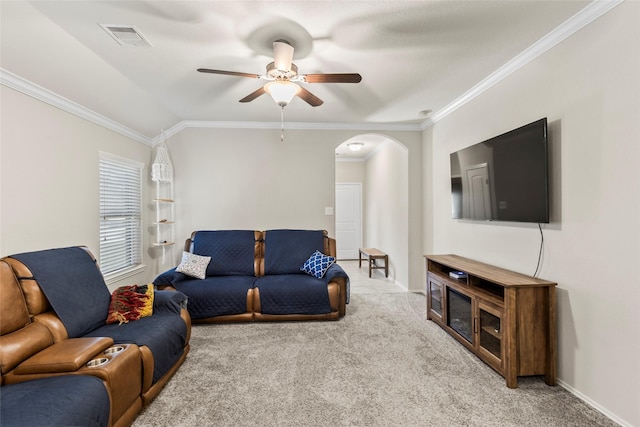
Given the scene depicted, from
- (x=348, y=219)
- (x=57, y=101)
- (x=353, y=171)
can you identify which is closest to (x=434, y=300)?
(x=57, y=101)

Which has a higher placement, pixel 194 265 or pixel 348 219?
pixel 348 219

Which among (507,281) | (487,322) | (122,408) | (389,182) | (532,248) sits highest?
(389,182)

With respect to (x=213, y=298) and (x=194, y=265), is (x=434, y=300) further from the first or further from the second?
(x=194, y=265)

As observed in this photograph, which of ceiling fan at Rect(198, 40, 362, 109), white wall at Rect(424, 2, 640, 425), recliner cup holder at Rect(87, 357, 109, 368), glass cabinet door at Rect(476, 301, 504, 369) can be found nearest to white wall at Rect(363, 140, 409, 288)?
glass cabinet door at Rect(476, 301, 504, 369)

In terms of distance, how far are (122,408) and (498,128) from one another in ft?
12.1

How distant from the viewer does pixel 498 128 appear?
3.01 metres

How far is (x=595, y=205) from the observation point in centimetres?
205

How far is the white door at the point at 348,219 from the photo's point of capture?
8.03 meters

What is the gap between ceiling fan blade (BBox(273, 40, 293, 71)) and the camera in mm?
2219

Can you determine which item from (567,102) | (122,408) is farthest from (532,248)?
(122,408)

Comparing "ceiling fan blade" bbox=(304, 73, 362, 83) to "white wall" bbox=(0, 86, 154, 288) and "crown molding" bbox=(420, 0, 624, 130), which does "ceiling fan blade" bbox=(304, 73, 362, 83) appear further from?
"white wall" bbox=(0, 86, 154, 288)

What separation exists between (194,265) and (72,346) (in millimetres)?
2005

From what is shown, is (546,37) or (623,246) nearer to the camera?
(623,246)

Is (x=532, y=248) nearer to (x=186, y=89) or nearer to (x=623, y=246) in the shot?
(x=623, y=246)
